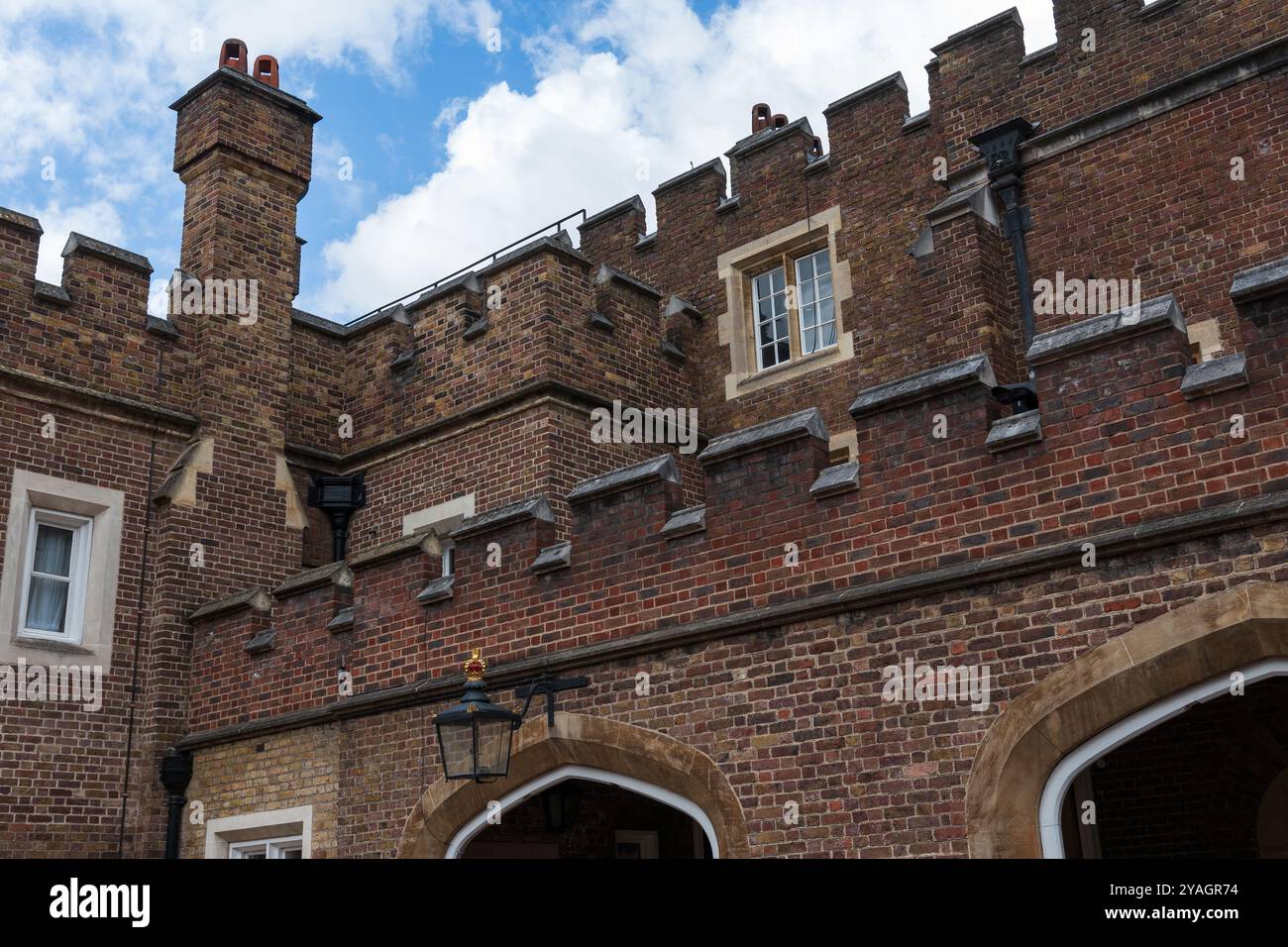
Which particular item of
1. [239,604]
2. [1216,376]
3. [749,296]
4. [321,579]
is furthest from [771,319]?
[1216,376]

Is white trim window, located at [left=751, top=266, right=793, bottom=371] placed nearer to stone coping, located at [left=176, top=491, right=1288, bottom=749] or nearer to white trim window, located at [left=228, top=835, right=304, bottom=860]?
stone coping, located at [left=176, top=491, right=1288, bottom=749]

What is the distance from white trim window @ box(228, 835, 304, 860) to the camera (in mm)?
10438

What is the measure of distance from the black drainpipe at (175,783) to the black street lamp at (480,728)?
3.80m

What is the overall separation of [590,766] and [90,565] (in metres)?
5.57

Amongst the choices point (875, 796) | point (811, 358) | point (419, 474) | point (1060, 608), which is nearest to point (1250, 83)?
point (811, 358)

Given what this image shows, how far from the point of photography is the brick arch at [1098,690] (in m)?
6.02

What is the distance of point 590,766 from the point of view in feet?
28.1

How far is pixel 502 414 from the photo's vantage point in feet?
40.5

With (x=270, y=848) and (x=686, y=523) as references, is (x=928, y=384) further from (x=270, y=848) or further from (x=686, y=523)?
(x=270, y=848)

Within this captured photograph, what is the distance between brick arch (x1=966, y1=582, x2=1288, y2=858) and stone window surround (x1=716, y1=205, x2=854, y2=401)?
7095 mm

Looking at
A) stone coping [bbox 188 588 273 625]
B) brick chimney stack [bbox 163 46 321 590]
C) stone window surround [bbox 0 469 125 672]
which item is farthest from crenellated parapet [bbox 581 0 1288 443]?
stone window surround [bbox 0 469 125 672]

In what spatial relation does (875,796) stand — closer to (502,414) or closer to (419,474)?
(502,414)
